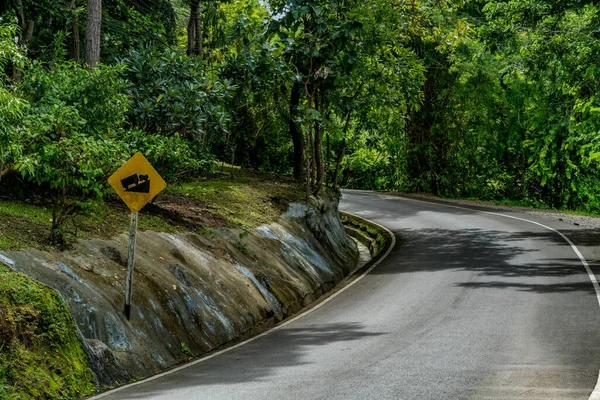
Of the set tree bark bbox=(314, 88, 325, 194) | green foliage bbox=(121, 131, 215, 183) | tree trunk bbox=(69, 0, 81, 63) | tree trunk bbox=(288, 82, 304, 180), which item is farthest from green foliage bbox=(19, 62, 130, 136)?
tree trunk bbox=(288, 82, 304, 180)

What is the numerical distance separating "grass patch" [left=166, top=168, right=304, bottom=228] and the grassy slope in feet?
2.29

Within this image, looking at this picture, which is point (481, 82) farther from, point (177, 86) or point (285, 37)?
point (177, 86)

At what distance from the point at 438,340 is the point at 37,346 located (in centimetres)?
647

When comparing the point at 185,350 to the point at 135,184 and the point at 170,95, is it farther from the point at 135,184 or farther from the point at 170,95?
the point at 170,95

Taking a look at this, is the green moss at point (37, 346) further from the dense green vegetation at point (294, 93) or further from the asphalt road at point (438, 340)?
the dense green vegetation at point (294, 93)

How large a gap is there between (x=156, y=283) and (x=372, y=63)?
602 inches

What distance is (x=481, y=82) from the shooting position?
4500cm

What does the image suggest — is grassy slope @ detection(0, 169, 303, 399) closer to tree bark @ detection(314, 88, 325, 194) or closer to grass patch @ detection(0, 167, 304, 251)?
grass patch @ detection(0, 167, 304, 251)

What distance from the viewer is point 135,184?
42.3 feet

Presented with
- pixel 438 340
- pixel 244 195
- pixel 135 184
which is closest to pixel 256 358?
pixel 438 340

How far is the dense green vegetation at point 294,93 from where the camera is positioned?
14.0 m

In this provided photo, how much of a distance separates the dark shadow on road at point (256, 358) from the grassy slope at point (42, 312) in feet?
2.52

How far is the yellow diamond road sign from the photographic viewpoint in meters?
12.8

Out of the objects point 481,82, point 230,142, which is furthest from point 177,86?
point 481,82
